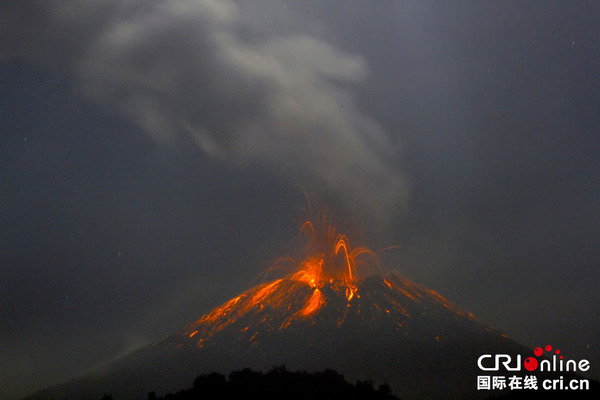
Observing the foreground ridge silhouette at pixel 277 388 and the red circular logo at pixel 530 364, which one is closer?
the foreground ridge silhouette at pixel 277 388

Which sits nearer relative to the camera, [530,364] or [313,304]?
[530,364]

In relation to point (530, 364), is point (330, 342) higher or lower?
higher

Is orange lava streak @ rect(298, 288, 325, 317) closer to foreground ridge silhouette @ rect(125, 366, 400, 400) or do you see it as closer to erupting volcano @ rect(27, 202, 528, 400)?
erupting volcano @ rect(27, 202, 528, 400)

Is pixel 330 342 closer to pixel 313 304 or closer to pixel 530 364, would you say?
pixel 313 304

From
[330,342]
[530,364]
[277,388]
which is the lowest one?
[277,388]

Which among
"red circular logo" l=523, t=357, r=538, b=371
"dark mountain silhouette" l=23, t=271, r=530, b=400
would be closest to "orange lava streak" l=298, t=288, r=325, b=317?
"dark mountain silhouette" l=23, t=271, r=530, b=400

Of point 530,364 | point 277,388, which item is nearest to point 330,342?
point 277,388

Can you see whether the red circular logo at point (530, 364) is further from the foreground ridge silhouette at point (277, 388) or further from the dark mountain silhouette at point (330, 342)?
the foreground ridge silhouette at point (277, 388)

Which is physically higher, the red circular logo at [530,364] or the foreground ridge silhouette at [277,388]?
the red circular logo at [530,364]

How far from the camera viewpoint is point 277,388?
4372 centimetres

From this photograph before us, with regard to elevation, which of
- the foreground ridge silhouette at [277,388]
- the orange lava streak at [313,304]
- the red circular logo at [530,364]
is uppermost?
the orange lava streak at [313,304]

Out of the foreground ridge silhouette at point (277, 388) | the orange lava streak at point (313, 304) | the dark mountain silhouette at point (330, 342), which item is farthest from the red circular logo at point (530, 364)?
the foreground ridge silhouette at point (277, 388)

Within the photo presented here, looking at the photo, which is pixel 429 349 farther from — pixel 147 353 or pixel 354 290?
pixel 147 353

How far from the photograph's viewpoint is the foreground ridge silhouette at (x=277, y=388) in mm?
42312
